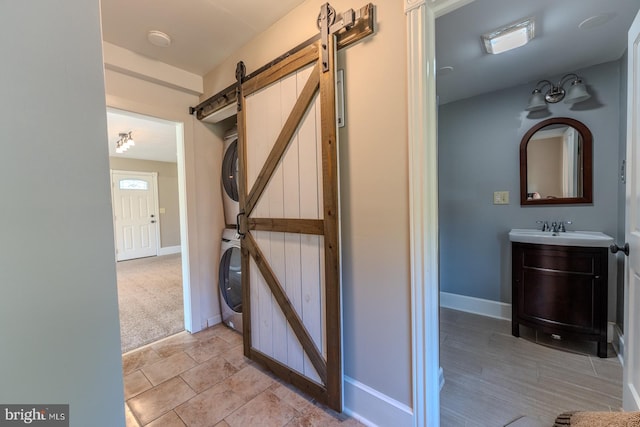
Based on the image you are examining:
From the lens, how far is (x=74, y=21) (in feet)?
2.17

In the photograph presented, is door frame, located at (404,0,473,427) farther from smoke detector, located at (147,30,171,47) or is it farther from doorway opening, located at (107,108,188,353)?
doorway opening, located at (107,108,188,353)

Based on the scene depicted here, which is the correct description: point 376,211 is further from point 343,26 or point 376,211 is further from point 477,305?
point 477,305

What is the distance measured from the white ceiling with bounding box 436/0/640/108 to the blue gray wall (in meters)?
0.20

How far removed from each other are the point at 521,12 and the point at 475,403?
2376 millimetres

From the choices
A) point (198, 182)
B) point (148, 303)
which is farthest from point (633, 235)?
point (148, 303)

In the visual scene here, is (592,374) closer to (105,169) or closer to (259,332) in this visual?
(259,332)

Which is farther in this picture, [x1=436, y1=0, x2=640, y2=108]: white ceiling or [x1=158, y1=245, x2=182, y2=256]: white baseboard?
[x1=158, y1=245, x2=182, y2=256]: white baseboard

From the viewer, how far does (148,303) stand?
3.18 meters

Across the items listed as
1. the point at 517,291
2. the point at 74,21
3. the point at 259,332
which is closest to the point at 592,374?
the point at 517,291

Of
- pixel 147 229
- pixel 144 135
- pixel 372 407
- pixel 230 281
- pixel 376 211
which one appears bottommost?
pixel 372 407

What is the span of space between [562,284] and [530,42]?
73.5 inches

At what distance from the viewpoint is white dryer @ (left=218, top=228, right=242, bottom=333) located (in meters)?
2.46

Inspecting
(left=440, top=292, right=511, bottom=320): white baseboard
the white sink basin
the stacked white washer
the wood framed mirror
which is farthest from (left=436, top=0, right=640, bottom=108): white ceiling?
(left=440, top=292, right=511, bottom=320): white baseboard

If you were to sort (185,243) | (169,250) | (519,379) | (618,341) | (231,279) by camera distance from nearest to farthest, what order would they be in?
1. (519,379)
2. (618,341)
3. (185,243)
4. (231,279)
5. (169,250)
